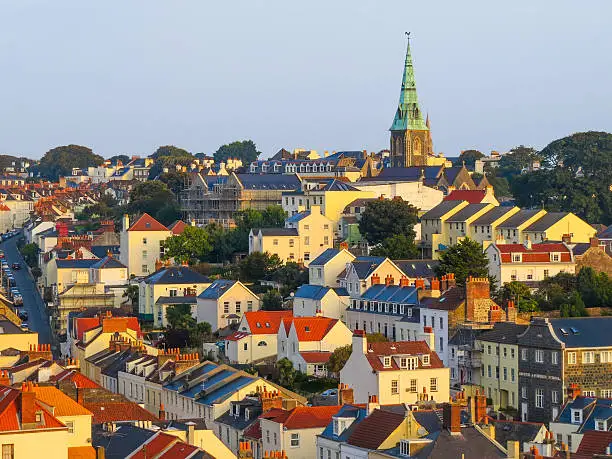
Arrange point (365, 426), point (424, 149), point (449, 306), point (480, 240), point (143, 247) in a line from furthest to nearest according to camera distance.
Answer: point (424, 149) < point (143, 247) < point (480, 240) < point (449, 306) < point (365, 426)

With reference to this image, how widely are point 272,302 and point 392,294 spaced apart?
41.9 feet

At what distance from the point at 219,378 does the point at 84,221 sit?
105 meters

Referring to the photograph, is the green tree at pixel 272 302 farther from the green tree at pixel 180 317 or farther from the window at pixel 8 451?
the window at pixel 8 451

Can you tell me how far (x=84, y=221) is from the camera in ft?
591

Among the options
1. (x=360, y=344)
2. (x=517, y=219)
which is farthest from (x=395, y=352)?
(x=517, y=219)

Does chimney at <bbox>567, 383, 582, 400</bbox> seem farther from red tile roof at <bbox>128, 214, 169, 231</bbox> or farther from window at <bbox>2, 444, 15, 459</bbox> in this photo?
red tile roof at <bbox>128, 214, 169, 231</bbox>

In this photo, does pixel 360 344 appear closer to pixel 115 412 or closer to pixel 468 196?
pixel 115 412

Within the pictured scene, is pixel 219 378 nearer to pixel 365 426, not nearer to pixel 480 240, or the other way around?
pixel 365 426

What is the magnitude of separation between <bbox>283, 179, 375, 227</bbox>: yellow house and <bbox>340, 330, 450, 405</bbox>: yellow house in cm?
4980

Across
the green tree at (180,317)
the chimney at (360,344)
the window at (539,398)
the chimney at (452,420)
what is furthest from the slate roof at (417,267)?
the chimney at (452,420)

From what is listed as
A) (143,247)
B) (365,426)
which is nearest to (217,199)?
(143,247)

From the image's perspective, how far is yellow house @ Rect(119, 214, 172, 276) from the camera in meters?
132

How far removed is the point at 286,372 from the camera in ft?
289

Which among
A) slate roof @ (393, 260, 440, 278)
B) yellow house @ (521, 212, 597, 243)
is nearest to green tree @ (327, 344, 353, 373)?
slate roof @ (393, 260, 440, 278)
